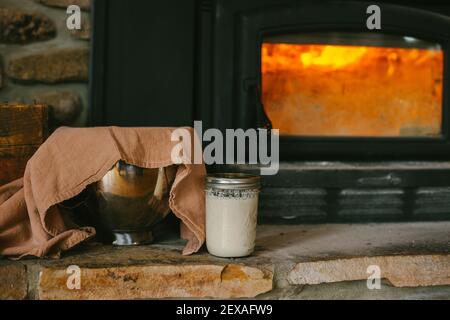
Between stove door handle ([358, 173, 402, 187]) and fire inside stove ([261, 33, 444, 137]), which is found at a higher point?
fire inside stove ([261, 33, 444, 137])

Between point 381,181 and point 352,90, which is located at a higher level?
point 352,90

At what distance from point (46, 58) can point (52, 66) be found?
0.08ft

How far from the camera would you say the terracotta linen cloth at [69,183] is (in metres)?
1.04

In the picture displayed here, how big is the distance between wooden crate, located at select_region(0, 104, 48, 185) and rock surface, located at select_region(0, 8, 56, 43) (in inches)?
8.1

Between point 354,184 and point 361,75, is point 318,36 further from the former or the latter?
point 354,184

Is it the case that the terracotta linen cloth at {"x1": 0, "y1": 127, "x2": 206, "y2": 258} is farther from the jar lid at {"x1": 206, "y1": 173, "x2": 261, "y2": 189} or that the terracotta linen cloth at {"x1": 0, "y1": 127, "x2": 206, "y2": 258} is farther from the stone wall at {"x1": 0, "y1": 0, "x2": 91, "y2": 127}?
the stone wall at {"x1": 0, "y1": 0, "x2": 91, "y2": 127}

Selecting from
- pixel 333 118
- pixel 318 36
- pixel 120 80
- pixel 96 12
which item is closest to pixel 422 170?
pixel 333 118

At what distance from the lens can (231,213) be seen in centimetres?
104

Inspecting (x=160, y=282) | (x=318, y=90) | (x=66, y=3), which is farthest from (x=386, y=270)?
(x=66, y=3)

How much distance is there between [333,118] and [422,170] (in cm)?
29

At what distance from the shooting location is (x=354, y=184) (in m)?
1.35

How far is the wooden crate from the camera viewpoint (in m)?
1.14

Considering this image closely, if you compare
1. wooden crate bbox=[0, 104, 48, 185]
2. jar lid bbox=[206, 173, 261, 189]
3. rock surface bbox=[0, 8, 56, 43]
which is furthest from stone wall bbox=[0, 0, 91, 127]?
jar lid bbox=[206, 173, 261, 189]

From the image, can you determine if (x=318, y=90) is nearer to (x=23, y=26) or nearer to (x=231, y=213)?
(x=231, y=213)
